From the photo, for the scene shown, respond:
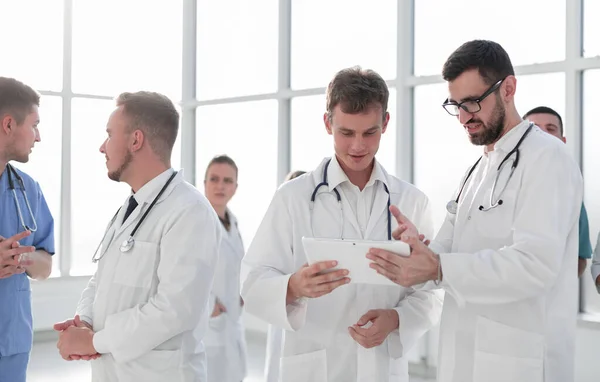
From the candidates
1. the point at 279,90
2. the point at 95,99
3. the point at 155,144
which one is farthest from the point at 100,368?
the point at 95,99

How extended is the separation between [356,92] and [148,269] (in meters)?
0.89

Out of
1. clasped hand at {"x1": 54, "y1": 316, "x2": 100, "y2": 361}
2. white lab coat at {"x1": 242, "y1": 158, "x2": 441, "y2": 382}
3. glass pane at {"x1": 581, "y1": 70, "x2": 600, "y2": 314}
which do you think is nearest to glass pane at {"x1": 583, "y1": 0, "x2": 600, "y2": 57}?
glass pane at {"x1": 581, "y1": 70, "x2": 600, "y2": 314}

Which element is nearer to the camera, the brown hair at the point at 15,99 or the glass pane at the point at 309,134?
the brown hair at the point at 15,99

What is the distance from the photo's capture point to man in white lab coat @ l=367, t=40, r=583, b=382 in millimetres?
1916

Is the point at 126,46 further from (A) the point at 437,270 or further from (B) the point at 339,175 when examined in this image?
(A) the point at 437,270

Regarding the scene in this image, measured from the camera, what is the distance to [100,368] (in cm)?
227

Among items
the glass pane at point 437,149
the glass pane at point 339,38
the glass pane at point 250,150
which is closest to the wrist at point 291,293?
the glass pane at point 437,149

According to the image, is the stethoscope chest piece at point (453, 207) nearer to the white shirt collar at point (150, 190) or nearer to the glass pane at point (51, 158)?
the white shirt collar at point (150, 190)

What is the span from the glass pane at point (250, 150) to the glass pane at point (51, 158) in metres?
1.74

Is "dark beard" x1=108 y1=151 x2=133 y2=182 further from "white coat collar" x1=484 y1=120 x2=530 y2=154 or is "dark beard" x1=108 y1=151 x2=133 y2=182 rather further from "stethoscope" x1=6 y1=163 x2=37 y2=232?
"white coat collar" x1=484 y1=120 x2=530 y2=154

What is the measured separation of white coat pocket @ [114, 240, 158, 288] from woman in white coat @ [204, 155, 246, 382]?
1.82 meters

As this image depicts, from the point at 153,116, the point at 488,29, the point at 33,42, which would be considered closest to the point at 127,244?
the point at 153,116

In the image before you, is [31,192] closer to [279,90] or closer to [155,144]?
[155,144]

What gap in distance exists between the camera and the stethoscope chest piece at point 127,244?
2.26 m
